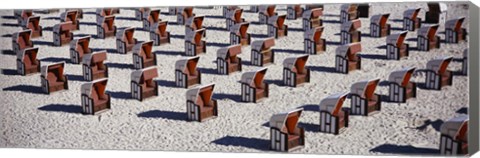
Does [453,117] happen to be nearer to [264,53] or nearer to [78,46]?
[264,53]

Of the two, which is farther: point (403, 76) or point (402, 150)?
point (403, 76)

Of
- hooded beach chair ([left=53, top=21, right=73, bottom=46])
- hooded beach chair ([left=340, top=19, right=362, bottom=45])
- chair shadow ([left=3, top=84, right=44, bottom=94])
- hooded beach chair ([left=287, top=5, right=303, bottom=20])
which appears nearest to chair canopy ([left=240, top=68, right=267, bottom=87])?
hooded beach chair ([left=287, top=5, right=303, bottom=20])

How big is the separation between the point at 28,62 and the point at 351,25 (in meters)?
4.89

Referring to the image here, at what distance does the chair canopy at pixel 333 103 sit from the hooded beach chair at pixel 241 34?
2911 millimetres

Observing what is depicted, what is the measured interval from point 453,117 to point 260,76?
2979 mm

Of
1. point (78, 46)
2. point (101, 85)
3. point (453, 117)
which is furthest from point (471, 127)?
point (78, 46)

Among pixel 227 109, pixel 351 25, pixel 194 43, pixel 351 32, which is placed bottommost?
pixel 227 109

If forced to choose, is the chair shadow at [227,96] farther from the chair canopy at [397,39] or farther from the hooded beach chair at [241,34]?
the chair canopy at [397,39]

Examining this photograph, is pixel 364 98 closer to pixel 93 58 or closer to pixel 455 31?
pixel 455 31

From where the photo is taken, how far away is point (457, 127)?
1155 cm

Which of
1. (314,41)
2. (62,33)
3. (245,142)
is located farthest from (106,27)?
(245,142)

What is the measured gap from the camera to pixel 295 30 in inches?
616

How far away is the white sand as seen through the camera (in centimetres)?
1215

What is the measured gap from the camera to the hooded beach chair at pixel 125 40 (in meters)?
15.7
